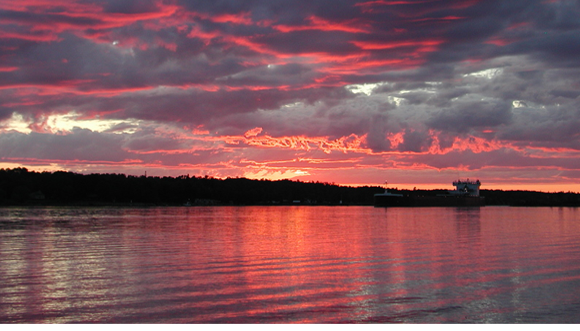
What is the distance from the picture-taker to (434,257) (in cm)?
3506

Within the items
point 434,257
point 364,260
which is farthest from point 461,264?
point 364,260

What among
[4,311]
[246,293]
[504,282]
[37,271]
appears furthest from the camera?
[37,271]

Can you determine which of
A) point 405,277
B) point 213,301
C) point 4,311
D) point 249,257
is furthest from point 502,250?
point 4,311

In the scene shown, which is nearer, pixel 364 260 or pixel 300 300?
pixel 300 300

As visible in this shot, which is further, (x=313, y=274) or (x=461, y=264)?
(x=461, y=264)

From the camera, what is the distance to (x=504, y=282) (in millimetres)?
25656

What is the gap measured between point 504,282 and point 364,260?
943cm

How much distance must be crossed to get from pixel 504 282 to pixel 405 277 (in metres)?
4.56

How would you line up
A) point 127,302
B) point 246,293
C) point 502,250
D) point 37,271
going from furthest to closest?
point 502,250 < point 37,271 < point 246,293 < point 127,302

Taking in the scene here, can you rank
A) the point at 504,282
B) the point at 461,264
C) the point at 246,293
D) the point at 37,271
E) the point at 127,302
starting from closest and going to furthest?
the point at 127,302, the point at 246,293, the point at 504,282, the point at 37,271, the point at 461,264

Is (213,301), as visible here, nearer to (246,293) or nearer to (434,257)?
(246,293)

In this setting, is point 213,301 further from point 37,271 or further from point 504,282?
point 504,282

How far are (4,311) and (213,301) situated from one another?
7.25 m

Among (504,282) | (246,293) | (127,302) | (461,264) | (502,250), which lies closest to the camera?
(127,302)
